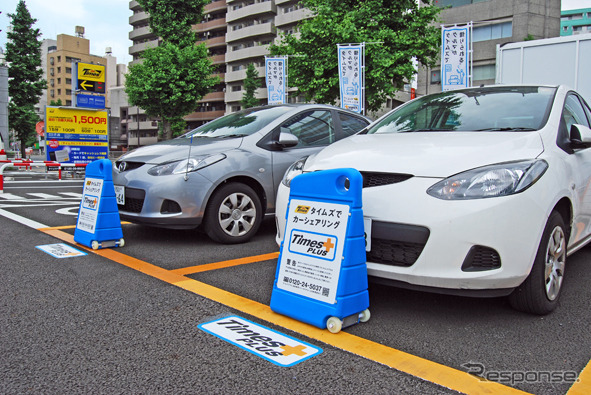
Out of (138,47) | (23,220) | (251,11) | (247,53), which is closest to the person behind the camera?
(23,220)

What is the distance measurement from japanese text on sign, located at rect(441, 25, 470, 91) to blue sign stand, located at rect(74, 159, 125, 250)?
15.2 metres

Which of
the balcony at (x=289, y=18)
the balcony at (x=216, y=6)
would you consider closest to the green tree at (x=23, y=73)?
the balcony at (x=289, y=18)

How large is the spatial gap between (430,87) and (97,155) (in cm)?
3119

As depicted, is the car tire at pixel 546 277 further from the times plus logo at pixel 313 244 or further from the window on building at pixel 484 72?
the window on building at pixel 484 72

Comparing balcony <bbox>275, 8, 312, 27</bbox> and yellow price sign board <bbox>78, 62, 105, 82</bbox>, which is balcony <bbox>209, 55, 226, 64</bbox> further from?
yellow price sign board <bbox>78, 62, 105, 82</bbox>

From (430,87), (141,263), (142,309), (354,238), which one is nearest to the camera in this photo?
(354,238)

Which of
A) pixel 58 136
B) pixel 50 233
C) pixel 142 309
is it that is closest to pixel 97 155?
pixel 58 136

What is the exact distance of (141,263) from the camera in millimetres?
3891

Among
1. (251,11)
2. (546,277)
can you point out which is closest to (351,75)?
(546,277)

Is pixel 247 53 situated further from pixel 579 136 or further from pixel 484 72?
pixel 579 136

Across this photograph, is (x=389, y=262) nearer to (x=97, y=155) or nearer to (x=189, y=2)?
(x=97, y=155)

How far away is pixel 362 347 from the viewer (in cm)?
229

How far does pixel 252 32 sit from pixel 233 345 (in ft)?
178

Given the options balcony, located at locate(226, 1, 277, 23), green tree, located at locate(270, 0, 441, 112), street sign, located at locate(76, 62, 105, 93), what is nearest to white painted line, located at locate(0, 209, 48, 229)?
street sign, located at locate(76, 62, 105, 93)
